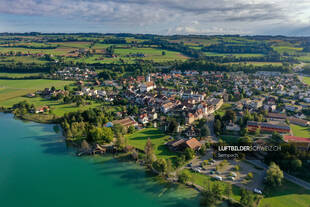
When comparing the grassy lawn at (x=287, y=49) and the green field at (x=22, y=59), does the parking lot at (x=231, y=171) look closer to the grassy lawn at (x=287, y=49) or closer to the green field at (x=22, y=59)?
the green field at (x=22, y=59)

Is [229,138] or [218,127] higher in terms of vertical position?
[218,127]

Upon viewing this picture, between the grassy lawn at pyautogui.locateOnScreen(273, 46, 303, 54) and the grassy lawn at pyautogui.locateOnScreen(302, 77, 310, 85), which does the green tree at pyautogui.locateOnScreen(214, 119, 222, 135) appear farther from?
the grassy lawn at pyautogui.locateOnScreen(273, 46, 303, 54)

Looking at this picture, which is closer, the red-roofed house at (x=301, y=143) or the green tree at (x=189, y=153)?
the green tree at (x=189, y=153)

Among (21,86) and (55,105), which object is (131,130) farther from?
(21,86)

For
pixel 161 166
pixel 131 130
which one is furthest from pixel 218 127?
pixel 131 130

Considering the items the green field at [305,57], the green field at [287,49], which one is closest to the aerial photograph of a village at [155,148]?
the green field at [305,57]

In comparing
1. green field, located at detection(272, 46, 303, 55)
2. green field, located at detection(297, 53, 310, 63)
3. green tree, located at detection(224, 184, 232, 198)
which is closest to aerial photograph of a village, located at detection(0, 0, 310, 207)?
green tree, located at detection(224, 184, 232, 198)
